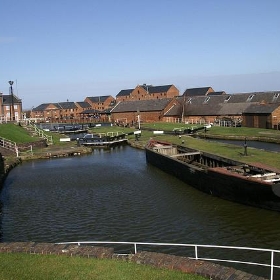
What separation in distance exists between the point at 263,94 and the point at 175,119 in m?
20.5

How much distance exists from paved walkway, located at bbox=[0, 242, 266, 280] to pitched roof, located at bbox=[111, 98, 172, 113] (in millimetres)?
82843

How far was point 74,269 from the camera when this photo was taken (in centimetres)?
974

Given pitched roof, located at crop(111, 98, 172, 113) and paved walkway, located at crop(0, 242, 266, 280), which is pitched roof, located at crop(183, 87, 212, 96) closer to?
pitched roof, located at crop(111, 98, 172, 113)

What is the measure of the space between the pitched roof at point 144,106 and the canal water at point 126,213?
63.1m

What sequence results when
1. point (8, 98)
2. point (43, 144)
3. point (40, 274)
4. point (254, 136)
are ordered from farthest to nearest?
point (8, 98), point (254, 136), point (43, 144), point (40, 274)

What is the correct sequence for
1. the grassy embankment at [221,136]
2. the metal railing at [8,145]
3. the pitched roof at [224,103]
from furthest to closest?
1. the pitched roof at [224,103]
2. the metal railing at [8,145]
3. the grassy embankment at [221,136]

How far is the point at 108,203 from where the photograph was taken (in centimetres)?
2270

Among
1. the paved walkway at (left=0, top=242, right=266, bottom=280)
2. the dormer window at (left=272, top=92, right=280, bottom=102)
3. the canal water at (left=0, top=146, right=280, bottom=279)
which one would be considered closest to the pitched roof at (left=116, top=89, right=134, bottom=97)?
the dormer window at (left=272, top=92, right=280, bottom=102)

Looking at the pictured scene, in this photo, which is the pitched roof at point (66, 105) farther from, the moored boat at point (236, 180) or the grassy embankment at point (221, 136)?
the moored boat at point (236, 180)

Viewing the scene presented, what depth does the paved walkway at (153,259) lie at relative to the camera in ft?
29.5

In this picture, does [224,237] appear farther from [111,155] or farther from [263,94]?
[263,94]

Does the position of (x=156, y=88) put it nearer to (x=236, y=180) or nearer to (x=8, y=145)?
(x=8, y=145)

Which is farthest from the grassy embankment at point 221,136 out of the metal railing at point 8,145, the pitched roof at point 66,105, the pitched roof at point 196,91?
the pitched roof at point 66,105

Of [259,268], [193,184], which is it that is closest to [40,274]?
[259,268]
